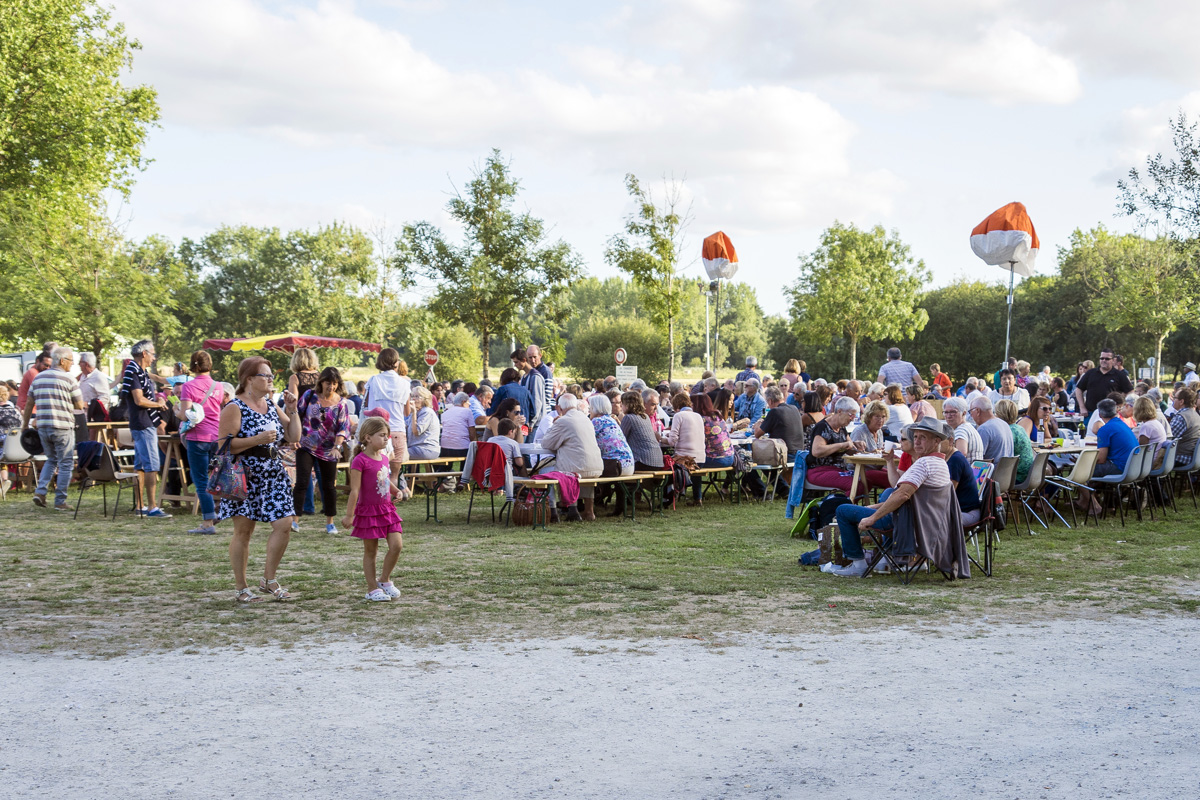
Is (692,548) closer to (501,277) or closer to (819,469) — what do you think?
(819,469)

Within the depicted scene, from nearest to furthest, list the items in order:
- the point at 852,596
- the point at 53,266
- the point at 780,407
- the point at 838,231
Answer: the point at 852,596, the point at 780,407, the point at 53,266, the point at 838,231

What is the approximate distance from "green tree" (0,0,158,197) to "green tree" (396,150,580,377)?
7.68m

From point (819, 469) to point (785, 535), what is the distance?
928mm

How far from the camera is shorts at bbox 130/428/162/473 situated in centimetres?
1091

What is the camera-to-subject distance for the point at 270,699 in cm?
473

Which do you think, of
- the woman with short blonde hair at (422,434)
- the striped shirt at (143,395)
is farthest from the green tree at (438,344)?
the striped shirt at (143,395)

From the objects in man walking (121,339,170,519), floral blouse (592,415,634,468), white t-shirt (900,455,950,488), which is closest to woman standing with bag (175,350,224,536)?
man walking (121,339,170,519)

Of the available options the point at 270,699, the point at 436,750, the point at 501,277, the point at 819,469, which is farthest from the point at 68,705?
the point at 501,277

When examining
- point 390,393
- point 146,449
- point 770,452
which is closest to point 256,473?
point 390,393

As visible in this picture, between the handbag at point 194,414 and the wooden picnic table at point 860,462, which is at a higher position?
the handbag at point 194,414

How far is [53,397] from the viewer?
11508 millimetres

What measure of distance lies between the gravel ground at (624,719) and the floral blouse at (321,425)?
14.4ft

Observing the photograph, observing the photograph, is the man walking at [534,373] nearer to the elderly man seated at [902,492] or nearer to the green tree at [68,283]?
the elderly man seated at [902,492]

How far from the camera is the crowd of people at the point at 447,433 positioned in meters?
6.96
